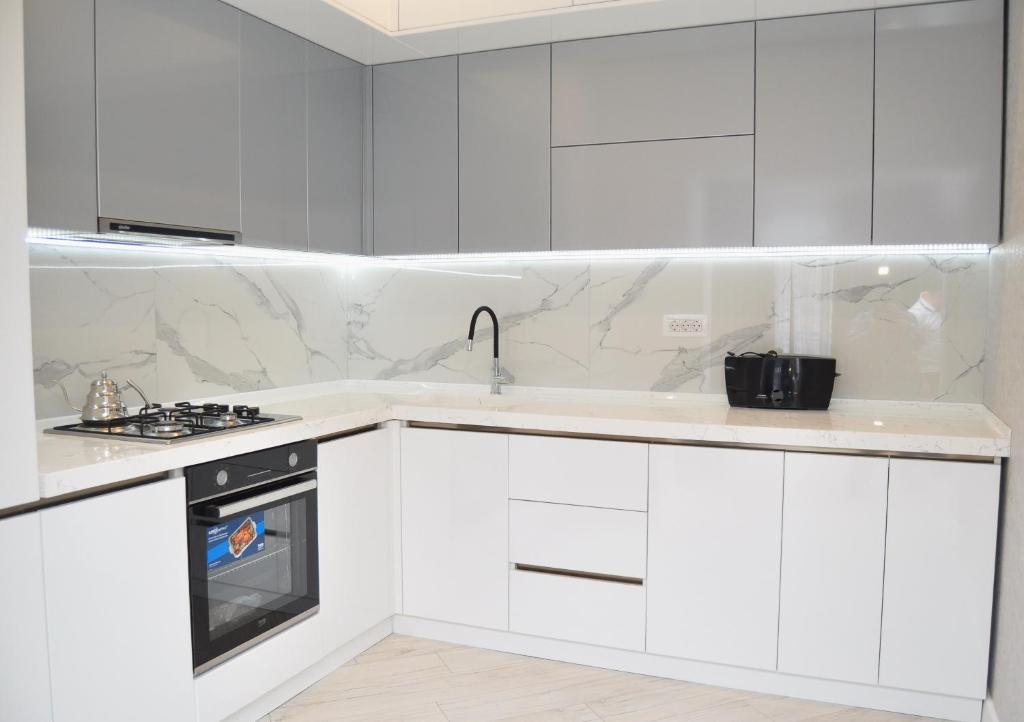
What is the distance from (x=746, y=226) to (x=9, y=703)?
2.58 meters

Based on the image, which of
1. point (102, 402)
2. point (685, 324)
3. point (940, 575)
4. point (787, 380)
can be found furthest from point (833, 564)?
point (102, 402)

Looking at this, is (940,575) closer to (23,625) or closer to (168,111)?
(23,625)

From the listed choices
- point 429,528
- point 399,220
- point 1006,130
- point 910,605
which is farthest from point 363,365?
point 1006,130

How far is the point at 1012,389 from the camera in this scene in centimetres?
236

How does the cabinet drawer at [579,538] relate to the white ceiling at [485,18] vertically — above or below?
below

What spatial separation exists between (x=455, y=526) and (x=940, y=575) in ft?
5.33

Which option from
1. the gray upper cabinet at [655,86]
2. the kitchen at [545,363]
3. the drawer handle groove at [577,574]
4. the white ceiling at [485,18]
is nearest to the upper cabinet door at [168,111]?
the kitchen at [545,363]

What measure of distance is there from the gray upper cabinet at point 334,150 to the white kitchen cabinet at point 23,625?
1654 mm

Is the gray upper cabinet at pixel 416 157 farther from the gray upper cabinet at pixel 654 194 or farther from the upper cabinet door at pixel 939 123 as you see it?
the upper cabinet door at pixel 939 123

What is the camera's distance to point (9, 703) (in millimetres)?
1709

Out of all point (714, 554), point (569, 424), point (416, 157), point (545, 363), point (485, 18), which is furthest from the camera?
point (545, 363)

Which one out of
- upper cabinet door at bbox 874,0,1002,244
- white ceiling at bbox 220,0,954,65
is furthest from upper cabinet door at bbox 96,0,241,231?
upper cabinet door at bbox 874,0,1002,244

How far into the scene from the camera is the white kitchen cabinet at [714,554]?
2602mm

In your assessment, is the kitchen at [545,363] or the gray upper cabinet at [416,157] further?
the gray upper cabinet at [416,157]
